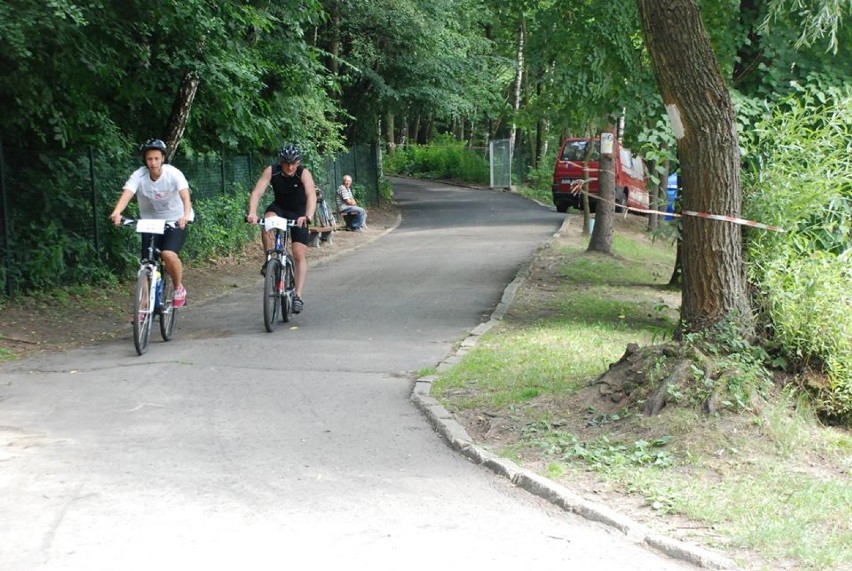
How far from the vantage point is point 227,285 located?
49.4 ft

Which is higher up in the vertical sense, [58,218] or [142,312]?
[58,218]

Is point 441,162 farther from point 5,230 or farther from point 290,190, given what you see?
point 290,190

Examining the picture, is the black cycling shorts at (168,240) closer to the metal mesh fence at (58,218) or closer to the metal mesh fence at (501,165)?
the metal mesh fence at (58,218)

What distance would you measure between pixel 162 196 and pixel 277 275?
1.56 m

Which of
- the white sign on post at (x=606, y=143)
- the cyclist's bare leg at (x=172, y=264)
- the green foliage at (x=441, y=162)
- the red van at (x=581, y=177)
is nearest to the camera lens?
the cyclist's bare leg at (x=172, y=264)

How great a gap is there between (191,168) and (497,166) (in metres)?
28.7

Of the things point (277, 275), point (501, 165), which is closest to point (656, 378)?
point (277, 275)

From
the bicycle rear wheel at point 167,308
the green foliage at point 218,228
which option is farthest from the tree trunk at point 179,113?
the bicycle rear wheel at point 167,308

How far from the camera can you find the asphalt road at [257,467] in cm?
472

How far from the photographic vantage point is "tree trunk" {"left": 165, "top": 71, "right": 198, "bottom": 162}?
15.1 metres

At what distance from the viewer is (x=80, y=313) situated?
11.9m

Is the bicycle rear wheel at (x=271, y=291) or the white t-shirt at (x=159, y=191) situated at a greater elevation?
the white t-shirt at (x=159, y=191)

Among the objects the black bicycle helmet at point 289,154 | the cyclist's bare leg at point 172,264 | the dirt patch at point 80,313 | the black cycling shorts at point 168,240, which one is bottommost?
the dirt patch at point 80,313

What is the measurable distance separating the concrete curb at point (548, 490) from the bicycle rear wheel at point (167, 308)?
2.94m
